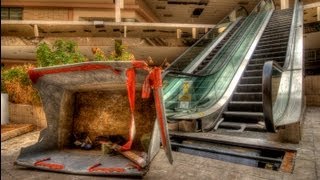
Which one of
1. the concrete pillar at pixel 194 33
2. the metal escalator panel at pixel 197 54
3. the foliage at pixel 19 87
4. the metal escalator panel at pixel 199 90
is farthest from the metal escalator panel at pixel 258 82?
the foliage at pixel 19 87

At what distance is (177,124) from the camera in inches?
206

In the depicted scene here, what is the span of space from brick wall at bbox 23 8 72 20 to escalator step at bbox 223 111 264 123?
531 inches

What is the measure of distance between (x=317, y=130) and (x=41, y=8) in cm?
1635

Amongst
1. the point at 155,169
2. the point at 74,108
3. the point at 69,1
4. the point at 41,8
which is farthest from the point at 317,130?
the point at 41,8

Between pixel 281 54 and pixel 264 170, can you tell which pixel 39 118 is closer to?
pixel 264 170

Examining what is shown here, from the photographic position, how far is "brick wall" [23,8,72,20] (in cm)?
1661

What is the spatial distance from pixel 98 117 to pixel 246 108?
3.32 m

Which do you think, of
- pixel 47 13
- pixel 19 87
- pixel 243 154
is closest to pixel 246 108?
pixel 243 154

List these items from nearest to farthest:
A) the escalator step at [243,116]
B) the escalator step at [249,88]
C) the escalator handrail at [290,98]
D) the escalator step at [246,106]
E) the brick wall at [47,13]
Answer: the escalator handrail at [290,98], the escalator step at [243,116], the escalator step at [246,106], the escalator step at [249,88], the brick wall at [47,13]

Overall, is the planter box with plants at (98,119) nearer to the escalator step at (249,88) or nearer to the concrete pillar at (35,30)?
the escalator step at (249,88)

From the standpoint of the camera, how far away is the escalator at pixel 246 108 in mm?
3601

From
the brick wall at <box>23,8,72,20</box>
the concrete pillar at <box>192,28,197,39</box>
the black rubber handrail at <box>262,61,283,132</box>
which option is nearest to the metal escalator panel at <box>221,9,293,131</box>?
the black rubber handrail at <box>262,61,283,132</box>

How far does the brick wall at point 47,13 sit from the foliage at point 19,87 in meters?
10.3

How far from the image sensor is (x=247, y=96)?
20.7 feet
